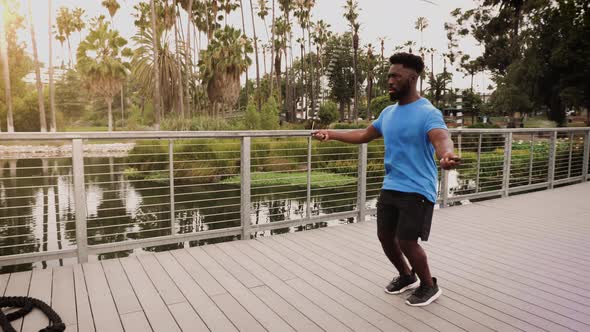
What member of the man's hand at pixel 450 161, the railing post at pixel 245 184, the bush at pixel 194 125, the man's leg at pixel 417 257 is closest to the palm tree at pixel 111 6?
the bush at pixel 194 125

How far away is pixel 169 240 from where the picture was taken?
3725 mm

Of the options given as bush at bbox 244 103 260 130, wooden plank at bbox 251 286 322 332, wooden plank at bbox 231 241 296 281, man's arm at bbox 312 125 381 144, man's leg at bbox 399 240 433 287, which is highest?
bush at bbox 244 103 260 130

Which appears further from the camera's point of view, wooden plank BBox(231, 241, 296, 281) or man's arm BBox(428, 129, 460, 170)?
wooden plank BBox(231, 241, 296, 281)

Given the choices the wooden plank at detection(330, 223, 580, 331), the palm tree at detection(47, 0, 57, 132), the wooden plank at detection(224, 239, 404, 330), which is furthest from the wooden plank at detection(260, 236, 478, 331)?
the palm tree at detection(47, 0, 57, 132)

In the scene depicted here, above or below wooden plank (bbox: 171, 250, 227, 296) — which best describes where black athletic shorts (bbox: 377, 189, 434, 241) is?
above

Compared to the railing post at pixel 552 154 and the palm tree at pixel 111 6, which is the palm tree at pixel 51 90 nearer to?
the palm tree at pixel 111 6

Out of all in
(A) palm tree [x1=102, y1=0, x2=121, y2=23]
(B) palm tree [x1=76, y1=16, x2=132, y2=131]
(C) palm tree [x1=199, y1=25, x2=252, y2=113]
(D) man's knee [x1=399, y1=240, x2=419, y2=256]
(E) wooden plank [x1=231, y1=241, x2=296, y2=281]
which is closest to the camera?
(D) man's knee [x1=399, y1=240, x2=419, y2=256]

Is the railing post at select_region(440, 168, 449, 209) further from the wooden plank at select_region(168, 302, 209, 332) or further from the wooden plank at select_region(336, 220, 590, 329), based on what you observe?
the wooden plank at select_region(168, 302, 209, 332)

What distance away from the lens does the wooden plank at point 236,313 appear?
7.53 ft

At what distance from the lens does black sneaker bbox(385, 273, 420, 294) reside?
9.13ft

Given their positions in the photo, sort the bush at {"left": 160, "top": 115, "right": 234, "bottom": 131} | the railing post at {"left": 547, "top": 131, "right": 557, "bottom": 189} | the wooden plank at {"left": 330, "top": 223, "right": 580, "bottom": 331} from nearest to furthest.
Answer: the wooden plank at {"left": 330, "top": 223, "right": 580, "bottom": 331}
the railing post at {"left": 547, "top": 131, "right": 557, "bottom": 189}
the bush at {"left": 160, "top": 115, "right": 234, "bottom": 131}

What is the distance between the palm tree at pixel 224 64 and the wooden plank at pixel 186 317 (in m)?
26.6

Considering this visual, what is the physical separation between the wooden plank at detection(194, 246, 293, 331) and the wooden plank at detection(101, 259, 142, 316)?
1.90 ft

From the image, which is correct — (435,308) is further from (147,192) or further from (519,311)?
(147,192)
